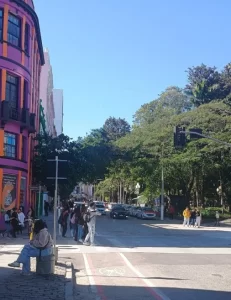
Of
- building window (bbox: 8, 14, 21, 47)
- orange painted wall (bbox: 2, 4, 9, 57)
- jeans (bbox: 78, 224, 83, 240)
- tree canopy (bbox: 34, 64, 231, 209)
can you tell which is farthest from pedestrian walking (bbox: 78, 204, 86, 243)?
tree canopy (bbox: 34, 64, 231, 209)

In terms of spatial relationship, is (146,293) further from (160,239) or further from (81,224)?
(160,239)

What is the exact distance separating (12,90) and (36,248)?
66.7ft

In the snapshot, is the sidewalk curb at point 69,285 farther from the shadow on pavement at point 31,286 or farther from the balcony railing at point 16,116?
the balcony railing at point 16,116

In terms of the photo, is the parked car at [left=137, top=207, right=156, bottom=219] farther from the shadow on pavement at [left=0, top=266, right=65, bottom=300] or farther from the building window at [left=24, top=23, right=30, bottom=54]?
the shadow on pavement at [left=0, top=266, right=65, bottom=300]

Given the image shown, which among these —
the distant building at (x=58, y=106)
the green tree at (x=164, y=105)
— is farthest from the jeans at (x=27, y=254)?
the distant building at (x=58, y=106)

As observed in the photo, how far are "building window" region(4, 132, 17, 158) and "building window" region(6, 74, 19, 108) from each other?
1.89 meters

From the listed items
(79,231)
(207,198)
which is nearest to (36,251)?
(79,231)

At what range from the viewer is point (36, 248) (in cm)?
1098

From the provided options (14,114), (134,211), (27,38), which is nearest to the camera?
(14,114)

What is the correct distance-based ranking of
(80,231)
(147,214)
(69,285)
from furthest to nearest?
(147,214) < (80,231) < (69,285)

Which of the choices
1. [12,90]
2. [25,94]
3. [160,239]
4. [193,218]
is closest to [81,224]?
[160,239]

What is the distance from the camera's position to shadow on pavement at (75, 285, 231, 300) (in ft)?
30.8

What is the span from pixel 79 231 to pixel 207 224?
905 inches

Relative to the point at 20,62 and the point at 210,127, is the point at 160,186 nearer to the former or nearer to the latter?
the point at 210,127
